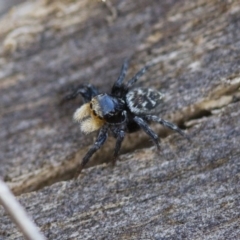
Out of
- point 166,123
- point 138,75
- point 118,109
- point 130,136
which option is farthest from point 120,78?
point 166,123

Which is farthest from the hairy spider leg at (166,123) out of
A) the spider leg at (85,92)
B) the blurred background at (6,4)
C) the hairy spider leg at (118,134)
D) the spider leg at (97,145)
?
the blurred background at (6,4)

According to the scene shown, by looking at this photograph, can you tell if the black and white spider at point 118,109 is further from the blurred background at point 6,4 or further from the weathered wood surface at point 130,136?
the blurred background at point 6,4

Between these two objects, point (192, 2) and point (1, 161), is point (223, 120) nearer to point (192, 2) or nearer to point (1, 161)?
point (192, 2)

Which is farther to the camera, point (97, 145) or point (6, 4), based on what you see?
point (6, 4)

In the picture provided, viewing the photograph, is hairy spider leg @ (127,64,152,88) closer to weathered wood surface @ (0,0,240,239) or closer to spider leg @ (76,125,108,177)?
weathered wood surface @ (0,0,240,239)

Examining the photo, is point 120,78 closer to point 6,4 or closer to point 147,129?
point 147,129

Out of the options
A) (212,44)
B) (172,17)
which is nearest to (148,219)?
(212,44)

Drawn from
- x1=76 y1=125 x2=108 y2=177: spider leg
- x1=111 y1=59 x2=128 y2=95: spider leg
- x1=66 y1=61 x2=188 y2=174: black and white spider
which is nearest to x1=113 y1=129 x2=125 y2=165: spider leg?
x1=66 y1=61 x2=188 y2=174: black and white spider

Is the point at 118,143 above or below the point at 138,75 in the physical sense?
below
